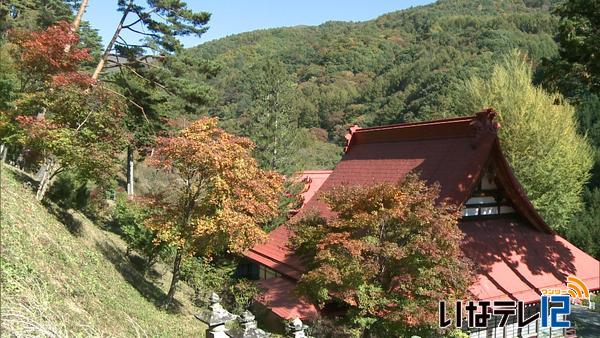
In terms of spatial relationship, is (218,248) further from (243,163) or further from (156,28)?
(156,28)

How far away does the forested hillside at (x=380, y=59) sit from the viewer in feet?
198

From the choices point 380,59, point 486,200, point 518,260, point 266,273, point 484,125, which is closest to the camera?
point 518,260

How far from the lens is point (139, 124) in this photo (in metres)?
24.3

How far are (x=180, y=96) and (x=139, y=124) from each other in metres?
5.73

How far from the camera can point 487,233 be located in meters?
13.9

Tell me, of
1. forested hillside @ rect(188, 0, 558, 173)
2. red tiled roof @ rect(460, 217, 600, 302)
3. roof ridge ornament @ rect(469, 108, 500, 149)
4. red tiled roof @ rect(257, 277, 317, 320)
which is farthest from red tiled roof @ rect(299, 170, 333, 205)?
forested hillside @ rect(188, 0, 558, 173)

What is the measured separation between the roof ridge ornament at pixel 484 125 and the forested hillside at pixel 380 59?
97.5ft

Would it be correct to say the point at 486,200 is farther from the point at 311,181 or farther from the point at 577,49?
the point at 311,181

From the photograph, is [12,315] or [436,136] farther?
[436,136]

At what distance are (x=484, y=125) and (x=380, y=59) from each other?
79090mm

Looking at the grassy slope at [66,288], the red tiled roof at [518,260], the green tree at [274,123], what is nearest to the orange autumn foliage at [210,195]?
the grassy slope at [66,288]

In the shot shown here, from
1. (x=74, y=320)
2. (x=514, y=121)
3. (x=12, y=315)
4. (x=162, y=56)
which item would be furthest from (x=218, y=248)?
(x=514, y=121)

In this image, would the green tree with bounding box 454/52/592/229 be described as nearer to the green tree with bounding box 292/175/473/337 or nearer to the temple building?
the temple building

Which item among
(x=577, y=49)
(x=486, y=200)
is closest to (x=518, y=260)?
(x=486, y=200)
